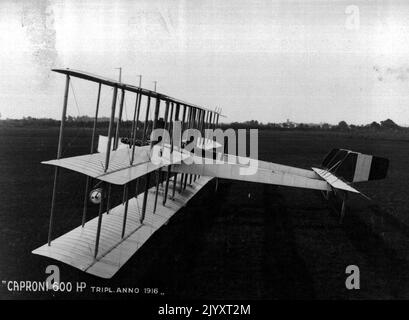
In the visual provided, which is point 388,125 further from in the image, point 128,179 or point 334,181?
point 128,179

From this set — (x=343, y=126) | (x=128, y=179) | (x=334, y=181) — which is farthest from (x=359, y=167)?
(x=343, y=126)

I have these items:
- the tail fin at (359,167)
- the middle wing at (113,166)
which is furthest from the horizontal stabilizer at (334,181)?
the middle wing at (113,166)

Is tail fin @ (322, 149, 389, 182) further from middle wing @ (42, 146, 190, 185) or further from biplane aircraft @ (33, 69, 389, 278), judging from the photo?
middle wing @ (42, 146, 190, 185)

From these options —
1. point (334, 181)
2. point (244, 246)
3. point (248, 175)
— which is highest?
point (334, 181)

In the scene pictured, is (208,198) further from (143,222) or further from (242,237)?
(143,222)

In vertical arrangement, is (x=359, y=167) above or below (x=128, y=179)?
above
